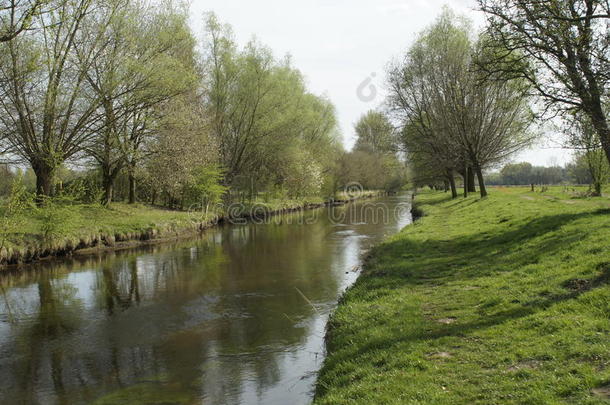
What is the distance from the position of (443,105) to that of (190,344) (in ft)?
98.4

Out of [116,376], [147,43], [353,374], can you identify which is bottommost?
[116,376]

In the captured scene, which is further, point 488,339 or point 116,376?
point 116,376

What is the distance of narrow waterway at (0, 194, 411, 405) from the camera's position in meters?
8.04

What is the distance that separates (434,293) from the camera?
33.0 feet

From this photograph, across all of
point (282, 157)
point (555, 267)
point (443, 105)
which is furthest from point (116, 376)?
point (282, 157)

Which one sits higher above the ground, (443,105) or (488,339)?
(443,105)

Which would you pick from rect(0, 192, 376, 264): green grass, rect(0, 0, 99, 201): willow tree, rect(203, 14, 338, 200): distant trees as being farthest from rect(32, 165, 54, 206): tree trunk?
rect(203, 14, 338, 200): distant trees

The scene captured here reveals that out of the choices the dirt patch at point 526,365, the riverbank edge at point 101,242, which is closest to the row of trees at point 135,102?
the riverbank edge at point 101,242

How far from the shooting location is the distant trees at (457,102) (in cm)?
3225

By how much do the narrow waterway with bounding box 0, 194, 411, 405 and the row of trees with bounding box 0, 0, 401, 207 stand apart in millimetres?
6676

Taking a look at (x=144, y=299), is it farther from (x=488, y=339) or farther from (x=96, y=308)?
(x=488, y=339)

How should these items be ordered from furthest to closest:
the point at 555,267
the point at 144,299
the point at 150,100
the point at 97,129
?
1. the point at 150,100
2. the point at 97,129
3. the point at 144,299
4. the point at 555,267

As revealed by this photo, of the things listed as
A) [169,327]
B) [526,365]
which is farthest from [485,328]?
[169,327]

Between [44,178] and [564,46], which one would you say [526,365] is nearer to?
[564,46]
